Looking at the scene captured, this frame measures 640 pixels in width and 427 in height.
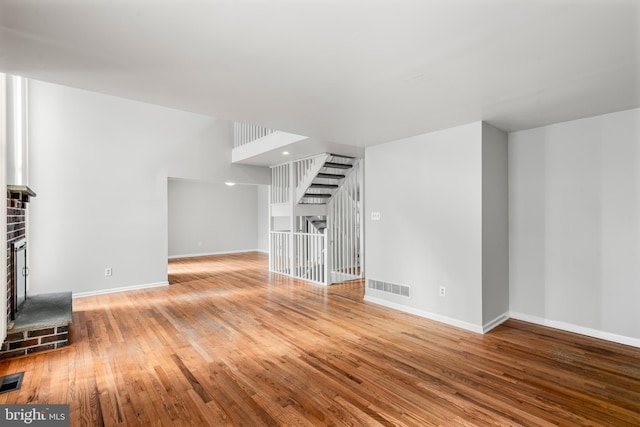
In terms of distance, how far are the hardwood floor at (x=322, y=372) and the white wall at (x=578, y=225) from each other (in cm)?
31

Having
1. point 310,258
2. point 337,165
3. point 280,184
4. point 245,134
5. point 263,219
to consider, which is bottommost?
point 310,258

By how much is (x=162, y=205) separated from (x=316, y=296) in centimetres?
339

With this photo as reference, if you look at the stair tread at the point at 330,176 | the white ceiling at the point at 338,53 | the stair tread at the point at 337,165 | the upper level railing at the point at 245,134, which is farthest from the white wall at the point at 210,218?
the white ceiling at the point at 338,53

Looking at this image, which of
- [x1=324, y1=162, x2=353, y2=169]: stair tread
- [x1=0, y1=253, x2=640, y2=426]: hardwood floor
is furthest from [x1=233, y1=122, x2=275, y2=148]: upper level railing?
[x1=0, y1=253, x2=640, y2=426]: hardwood floor

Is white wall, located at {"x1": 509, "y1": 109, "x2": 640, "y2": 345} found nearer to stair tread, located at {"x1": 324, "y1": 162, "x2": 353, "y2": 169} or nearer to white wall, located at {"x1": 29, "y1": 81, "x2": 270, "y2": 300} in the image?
stair tread, located at {"x1": 324, "y1": 162, "x2": 353, "y2": 169}

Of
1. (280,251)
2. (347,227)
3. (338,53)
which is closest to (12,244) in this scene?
(338,53)

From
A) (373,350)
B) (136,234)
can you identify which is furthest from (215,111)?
(136,234)

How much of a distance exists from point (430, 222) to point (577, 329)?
193 centimetres

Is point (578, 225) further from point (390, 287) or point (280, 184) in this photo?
point (280, 184)

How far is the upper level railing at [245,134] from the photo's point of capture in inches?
240

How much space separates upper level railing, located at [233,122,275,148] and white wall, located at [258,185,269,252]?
151 inches

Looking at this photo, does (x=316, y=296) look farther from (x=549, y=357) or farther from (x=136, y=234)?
(x=136, y=234)

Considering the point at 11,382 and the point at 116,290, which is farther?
the point at 116,290

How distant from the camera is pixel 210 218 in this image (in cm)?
986
